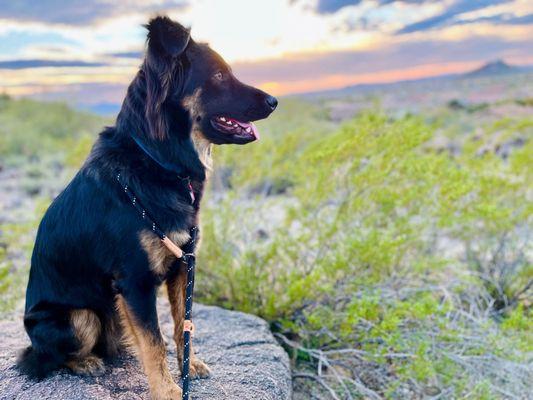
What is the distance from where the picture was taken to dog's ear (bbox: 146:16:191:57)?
315 centimetres

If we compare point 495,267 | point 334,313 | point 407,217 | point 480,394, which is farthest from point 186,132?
point 495,267

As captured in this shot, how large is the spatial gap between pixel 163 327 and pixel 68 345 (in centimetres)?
111

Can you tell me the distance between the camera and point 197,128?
342 centimetres

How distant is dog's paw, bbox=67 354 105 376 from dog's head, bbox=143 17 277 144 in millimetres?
1441

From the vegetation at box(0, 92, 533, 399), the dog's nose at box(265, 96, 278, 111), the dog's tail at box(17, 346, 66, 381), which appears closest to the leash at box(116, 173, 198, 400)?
the dog's nose at box(265, 96, 278, 111)

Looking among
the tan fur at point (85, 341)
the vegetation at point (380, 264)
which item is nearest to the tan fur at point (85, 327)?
the tan fur at point (85, 341)

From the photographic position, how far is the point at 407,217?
6.03 meters

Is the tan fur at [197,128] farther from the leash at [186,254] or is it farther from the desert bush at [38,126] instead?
the desert bush at [38,126]

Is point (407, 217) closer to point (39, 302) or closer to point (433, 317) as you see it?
point (433, 317)

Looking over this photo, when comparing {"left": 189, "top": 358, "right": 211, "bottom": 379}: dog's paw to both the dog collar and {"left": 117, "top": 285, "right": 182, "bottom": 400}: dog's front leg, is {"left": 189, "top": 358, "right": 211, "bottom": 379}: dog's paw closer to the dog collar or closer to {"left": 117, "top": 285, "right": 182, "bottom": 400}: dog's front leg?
{"left": 117, "top": 285, "right": 182, "bottom": 400}: dog's front leg

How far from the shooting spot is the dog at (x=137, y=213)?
3.18 meters

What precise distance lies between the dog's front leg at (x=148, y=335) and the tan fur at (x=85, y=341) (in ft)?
0.85

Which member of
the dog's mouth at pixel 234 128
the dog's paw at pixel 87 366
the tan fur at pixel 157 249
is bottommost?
the dog's paw at pixel 87 366

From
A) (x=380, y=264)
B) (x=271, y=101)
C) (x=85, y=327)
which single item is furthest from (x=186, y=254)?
(x=380, y=264)
